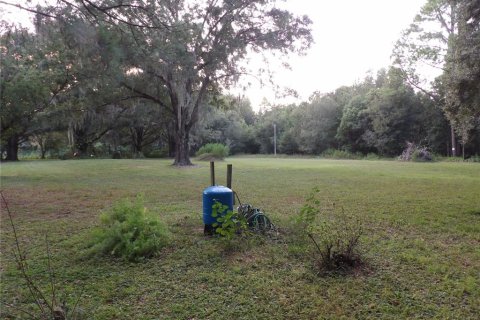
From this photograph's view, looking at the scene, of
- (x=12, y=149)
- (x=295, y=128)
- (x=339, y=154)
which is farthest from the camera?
(x=295, y=128)

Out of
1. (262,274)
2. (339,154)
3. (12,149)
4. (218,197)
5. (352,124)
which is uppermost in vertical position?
(352,124)

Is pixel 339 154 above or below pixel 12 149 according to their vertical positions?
below

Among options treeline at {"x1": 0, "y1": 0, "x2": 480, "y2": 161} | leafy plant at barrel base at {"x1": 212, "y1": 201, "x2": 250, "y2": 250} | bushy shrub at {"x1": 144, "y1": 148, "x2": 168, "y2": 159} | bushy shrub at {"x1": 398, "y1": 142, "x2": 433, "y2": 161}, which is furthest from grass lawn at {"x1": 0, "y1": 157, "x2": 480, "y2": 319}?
bushy shrub at {"x1": 144, "y1": 148, "x2": 168, "y2": 159}

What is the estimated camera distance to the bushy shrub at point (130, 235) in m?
3.62

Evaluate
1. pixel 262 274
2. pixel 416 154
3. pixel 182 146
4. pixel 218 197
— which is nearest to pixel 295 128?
pixel 416 154

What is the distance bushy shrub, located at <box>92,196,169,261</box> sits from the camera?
3.62 meters

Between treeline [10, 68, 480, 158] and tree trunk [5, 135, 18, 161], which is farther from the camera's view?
tree trunk [5, 135, 18, 161]

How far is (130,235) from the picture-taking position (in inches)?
144

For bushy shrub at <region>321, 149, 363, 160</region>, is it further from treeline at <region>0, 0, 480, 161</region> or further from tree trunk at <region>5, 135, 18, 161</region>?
tree trunk at <region>5, 135, 18, 161</region>

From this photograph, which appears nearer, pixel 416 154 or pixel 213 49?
pixel 213 49

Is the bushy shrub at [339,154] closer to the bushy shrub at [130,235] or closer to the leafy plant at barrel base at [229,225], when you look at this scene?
the leafy plant at barrel base at [229,225]

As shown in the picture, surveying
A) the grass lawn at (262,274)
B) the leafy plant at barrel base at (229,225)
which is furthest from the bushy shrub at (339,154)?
the leafy plant at barrel base at (229,225)

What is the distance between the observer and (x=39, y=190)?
29.5 ft

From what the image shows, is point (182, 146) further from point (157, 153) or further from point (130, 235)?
point (157, 153)
